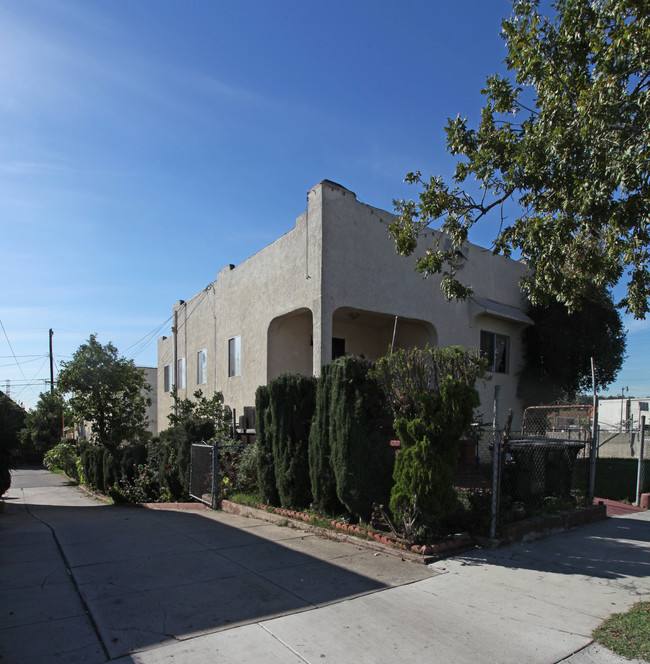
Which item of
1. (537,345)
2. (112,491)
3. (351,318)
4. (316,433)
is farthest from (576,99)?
(112,491)

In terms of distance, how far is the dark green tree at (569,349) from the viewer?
16875mm

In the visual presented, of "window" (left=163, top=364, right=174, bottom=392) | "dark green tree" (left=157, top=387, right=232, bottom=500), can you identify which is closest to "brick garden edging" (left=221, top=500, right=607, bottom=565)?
"dark green tree" (left=157, top=387, right=232, bottom=500)

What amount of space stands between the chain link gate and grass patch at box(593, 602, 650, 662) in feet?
25.1

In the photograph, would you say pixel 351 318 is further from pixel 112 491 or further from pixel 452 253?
pixel 112 491

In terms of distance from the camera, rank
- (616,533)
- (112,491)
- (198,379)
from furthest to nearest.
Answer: (198,379)
(112,491)
(616,533)

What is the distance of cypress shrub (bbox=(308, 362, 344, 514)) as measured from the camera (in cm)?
762

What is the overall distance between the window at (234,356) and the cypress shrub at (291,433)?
7697 mm

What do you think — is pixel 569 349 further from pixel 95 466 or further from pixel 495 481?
pixel 95 466

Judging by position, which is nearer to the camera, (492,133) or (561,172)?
(561,172)

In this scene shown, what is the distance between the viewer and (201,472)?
11406 millimetres

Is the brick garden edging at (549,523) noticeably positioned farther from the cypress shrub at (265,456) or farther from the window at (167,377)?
the window at (167,377)

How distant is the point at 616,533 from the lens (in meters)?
7.56

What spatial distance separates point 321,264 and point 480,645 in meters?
9.16

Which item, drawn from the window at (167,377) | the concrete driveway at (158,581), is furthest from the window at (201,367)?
the concrete driveway at (158,581)
